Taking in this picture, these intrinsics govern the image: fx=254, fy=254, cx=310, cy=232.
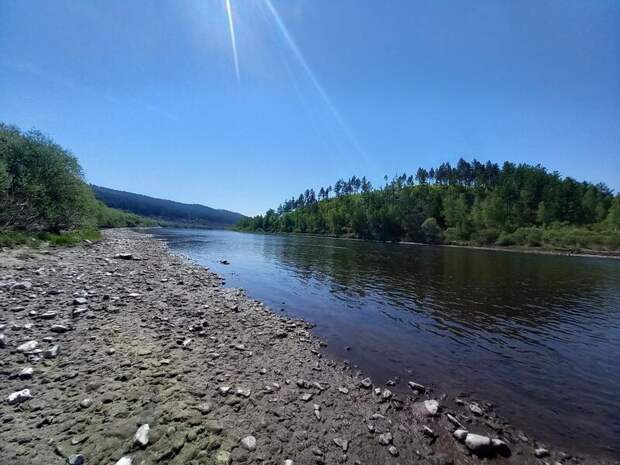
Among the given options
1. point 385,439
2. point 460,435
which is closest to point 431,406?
point 460,435

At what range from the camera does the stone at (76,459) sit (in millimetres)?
3902

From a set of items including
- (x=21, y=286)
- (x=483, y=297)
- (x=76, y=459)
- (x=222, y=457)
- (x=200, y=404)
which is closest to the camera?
(x=76, y=459)

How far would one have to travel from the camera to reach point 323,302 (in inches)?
680

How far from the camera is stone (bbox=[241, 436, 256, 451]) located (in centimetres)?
483

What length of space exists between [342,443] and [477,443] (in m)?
3.01

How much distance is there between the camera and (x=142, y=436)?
4.52m

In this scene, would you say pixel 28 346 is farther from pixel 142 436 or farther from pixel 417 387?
pixel 417 387

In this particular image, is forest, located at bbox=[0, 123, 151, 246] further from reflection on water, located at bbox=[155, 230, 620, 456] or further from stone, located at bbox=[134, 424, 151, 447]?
stone, located at bbox=[134, 424, 151, 447]

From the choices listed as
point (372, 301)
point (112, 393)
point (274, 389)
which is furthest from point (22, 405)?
point (372, 301)

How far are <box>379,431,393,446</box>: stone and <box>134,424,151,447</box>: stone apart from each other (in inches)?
182

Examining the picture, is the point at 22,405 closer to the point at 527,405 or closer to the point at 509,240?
the point at 527,405

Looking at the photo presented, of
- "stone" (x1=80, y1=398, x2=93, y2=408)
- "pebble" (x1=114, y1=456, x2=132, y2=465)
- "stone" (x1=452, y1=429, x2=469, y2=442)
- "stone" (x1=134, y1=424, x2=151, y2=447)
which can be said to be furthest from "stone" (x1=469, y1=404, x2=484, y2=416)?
"stone" (x1=80, y1=398, x2=93, y2=408)

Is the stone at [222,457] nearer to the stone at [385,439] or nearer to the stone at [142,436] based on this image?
the stone at [142,436]

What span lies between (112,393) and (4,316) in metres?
6.62
